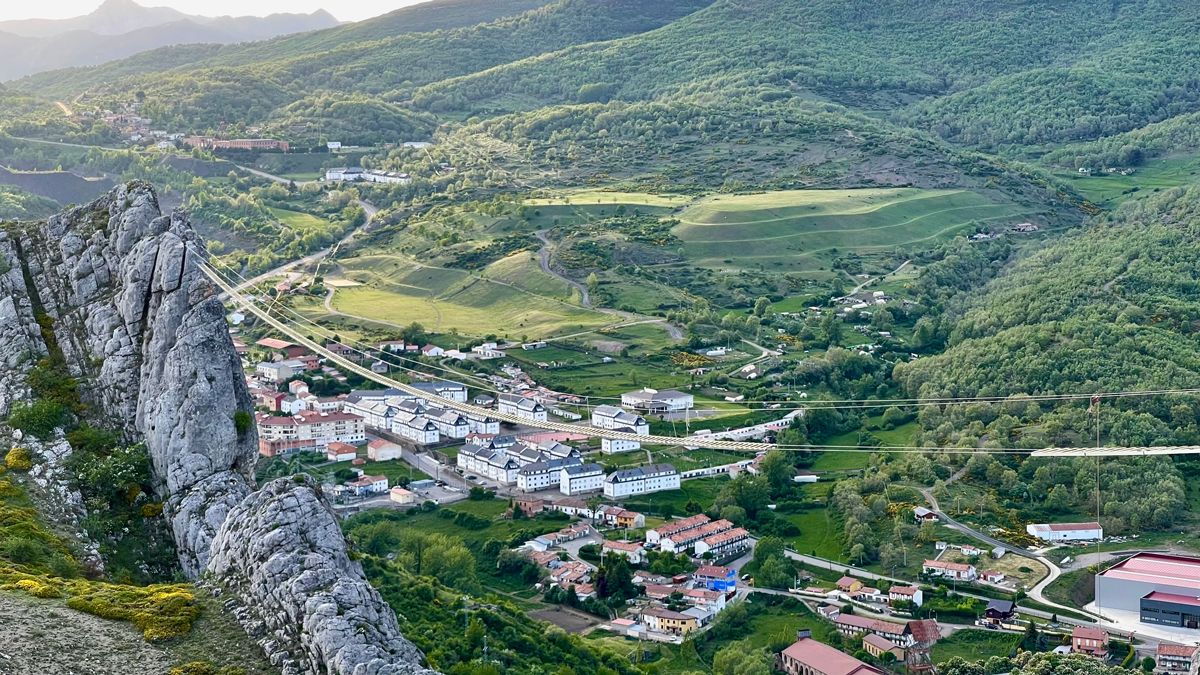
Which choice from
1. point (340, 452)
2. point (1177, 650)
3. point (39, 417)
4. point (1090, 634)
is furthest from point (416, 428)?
point (39, 417)

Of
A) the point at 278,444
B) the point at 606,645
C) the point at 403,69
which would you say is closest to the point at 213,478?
the point at 606,645

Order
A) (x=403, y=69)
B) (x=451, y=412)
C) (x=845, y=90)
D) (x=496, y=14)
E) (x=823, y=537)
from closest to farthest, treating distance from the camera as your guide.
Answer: (x=823, y=537) < (x=451, y=412) < (x=845, y=90) < (x=403, y=69) < (x=496, y=14)

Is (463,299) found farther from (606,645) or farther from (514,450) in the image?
(606,645)

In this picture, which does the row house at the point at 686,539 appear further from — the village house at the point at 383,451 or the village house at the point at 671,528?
the village house at the point at 383,451

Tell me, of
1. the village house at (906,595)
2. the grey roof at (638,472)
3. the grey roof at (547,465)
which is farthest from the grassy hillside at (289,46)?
the village house at (906,595)

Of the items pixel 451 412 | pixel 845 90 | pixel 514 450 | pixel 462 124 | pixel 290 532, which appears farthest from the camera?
pixel 845 90

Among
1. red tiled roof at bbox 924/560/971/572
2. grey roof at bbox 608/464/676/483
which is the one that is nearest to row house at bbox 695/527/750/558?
red tiled roof at bbox 924/560/971/572

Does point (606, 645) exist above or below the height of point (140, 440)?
below
